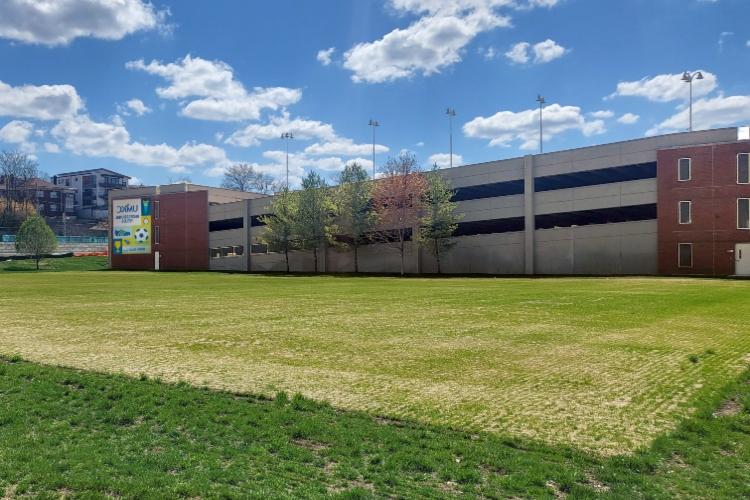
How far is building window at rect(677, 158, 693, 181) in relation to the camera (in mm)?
46844

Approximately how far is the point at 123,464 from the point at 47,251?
95487 millimetres

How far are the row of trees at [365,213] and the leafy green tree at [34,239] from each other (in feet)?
132

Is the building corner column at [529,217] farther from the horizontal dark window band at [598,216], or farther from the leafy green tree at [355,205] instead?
the leafy green tree at [355,205]

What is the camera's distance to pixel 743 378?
869 cm

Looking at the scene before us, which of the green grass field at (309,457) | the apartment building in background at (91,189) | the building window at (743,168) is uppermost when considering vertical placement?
the apartment building in background at (91,189)

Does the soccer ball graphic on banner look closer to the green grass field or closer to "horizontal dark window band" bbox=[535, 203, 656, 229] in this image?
"horizontal dark window band" bbox=[535, 203, 656, 229]

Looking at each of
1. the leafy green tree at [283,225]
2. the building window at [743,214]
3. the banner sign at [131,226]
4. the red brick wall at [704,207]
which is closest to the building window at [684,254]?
the red brick wall at [704,207]

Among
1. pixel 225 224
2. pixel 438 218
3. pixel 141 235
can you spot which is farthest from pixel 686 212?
pixel 141 235

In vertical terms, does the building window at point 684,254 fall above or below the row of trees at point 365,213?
below

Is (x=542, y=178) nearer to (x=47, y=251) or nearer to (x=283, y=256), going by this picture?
(x=283, y=256)

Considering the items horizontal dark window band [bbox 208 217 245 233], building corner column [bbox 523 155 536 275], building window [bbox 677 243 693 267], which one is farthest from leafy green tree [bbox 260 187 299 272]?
building window [bbox 677 243 693 267]

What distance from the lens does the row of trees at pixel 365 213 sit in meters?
58.2

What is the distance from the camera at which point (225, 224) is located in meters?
81.1

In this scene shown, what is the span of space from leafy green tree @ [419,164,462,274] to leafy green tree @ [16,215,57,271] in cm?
6226
